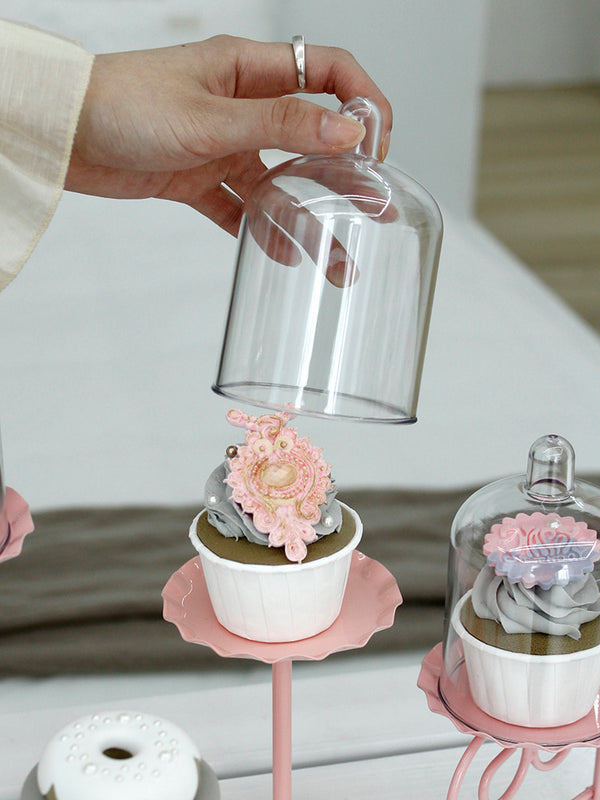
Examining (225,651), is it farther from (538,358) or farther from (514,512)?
(538,358)

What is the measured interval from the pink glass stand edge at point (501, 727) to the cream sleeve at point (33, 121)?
16.3 inches

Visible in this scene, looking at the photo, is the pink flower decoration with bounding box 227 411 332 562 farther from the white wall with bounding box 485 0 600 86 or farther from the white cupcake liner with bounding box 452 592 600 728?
the white wall with bounding box 485 0 600 86

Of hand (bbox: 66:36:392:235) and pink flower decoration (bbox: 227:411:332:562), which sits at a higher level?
hand (bbox: 66:36:392:235)

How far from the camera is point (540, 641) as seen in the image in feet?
2.04

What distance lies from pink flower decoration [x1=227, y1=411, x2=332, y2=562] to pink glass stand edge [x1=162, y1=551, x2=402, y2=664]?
0.21 feet

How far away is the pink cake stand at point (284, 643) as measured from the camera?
638mm

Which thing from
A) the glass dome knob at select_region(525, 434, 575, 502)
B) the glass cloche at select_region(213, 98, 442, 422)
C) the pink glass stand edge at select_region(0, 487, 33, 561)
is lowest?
the pink glass stand edge at select_region(0, 487, 33, 561)

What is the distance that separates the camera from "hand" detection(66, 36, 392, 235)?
76 cm

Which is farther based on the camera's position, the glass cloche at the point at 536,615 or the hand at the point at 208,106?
the hand at the point at 208,106

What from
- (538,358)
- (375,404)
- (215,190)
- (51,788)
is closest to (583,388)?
(538,358)

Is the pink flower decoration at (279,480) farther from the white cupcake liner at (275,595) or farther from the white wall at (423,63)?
the white wall at (423,63)

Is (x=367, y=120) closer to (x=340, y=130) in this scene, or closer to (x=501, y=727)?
(x=340, y=130)

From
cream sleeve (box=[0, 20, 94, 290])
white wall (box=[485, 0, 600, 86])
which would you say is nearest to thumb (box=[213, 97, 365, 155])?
cream sleeve (box=[0, 20, 94, 290])

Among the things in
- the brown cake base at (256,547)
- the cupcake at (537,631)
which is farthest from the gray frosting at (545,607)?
the brown cake base at (256,547)
